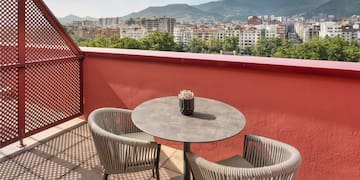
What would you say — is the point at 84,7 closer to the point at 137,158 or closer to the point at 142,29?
the point at 142,29

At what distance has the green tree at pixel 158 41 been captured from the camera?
3424 cm

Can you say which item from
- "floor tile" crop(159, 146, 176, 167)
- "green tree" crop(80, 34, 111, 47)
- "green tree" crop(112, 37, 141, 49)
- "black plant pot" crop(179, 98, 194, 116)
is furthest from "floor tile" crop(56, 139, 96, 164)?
"green tree" crop(80, 34, 111, 47)

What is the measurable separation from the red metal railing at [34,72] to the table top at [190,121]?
61.6 inches

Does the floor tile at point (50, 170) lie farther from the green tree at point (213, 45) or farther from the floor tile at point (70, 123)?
the green tree at point (213, 45)

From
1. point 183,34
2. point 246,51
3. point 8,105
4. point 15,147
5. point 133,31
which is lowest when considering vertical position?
point 15,147

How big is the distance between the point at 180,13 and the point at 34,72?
4638cm

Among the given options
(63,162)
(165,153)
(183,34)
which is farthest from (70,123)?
(183,34)

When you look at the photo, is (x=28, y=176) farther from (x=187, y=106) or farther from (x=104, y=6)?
(x=104, y=6)

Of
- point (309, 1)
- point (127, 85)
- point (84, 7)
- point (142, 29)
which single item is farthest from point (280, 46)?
point (84, 7)

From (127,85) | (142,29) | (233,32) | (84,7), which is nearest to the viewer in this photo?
(127,85)

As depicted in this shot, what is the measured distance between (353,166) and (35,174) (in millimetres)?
2744

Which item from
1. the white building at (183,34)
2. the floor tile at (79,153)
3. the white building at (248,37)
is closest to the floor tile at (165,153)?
the floor tile at (79,153)

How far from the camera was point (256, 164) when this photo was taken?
6.21ft

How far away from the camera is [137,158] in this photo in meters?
1.90
